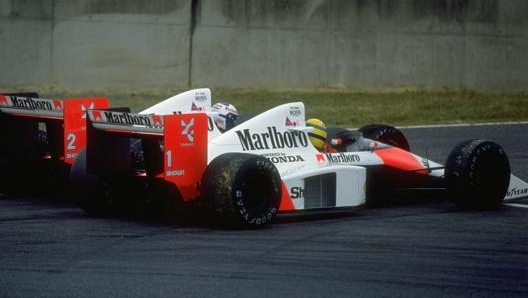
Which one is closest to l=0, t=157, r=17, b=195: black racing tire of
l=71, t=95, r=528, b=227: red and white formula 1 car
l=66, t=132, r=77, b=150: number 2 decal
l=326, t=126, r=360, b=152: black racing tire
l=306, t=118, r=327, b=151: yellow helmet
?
l=66, t=132, r=77, b=150: number 2 decal

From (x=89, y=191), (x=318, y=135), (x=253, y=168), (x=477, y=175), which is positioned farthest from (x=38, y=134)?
(x=477, y=175)

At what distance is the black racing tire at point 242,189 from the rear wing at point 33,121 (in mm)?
2328

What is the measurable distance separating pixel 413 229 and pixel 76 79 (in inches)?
439

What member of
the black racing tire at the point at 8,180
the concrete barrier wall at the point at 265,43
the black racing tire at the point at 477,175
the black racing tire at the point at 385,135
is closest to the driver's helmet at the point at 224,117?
the black racing tire at the point at 385,135

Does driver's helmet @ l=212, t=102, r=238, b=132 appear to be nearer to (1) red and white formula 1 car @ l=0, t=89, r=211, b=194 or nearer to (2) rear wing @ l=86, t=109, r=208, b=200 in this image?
(1) red and white formula 1 car @ l=0, t=89, r=211, b=194

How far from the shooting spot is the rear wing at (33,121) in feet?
37.4

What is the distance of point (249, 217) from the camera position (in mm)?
9500

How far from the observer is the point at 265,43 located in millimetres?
20500

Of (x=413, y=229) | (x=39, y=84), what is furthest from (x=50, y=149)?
(x=39, y=84)

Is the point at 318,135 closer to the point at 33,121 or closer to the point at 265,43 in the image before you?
the point at 33,121

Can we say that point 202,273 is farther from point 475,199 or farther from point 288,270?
point 475,199

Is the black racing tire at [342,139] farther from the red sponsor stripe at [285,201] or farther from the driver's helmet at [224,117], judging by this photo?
the red sponsor stripe at [285,201]

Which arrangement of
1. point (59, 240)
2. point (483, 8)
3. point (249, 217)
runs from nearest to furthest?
point (59, 240) → point (249, 217) → point (483, 8)

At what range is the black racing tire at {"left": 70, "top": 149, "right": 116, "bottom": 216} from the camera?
10.2m
